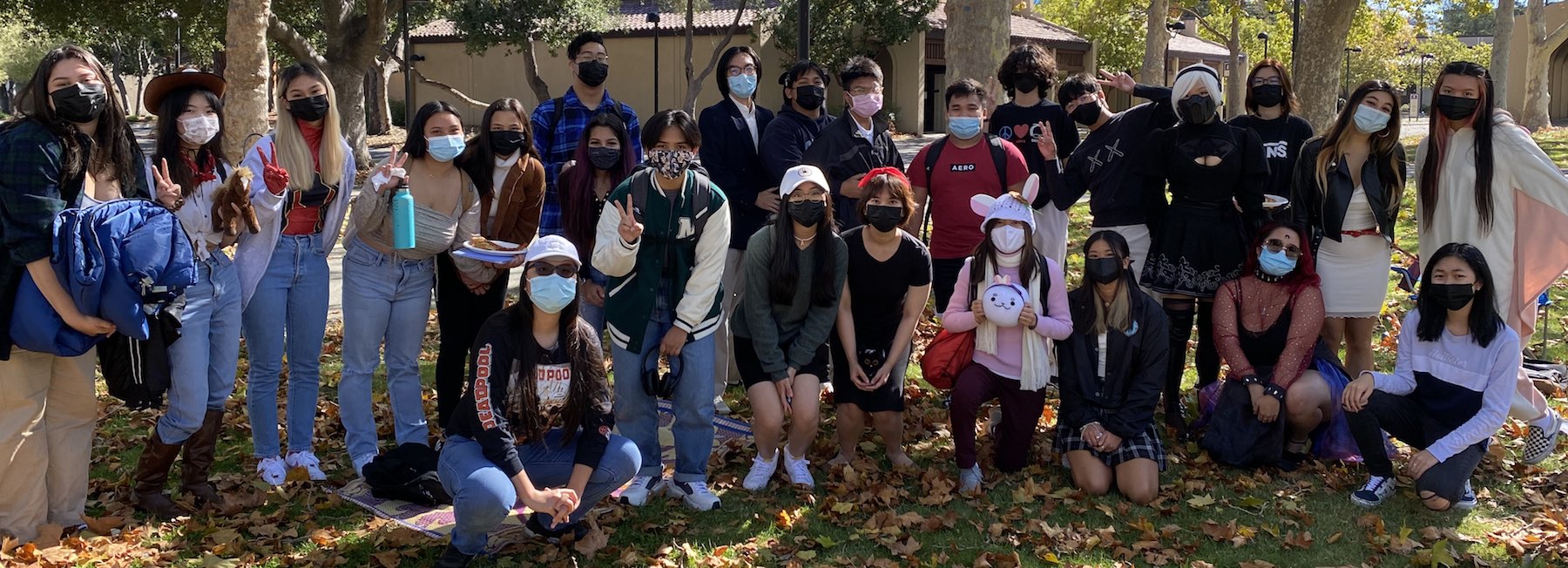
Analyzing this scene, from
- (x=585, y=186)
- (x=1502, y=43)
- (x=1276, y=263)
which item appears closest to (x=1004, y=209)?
(x=1276, y=263)

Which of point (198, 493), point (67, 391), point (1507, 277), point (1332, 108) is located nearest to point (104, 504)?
point (198, 493)

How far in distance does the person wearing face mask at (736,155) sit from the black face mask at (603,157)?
1073 millimetres

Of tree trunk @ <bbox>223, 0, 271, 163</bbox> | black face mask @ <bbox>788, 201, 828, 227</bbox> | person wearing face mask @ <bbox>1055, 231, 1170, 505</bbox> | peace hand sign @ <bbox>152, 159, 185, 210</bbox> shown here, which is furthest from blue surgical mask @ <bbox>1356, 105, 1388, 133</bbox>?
tree trunk @ <bbox>223, 0, 271, 163</bbox>

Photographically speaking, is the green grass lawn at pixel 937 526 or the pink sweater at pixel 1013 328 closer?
the green grass lawn at pixel 937 526

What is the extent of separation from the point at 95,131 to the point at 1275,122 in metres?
5.61

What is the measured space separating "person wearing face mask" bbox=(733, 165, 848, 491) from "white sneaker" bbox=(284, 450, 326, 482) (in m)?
1.99

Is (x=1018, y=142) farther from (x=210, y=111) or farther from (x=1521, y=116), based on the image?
(x=1521, y=116)

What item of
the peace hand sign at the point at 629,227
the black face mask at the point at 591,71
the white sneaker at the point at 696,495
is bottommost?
the white sneaker at the point at 696,495

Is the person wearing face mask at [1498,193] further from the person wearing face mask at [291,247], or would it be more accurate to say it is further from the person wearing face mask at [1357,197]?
the person wearing face mask at [291,247]

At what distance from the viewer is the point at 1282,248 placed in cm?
575

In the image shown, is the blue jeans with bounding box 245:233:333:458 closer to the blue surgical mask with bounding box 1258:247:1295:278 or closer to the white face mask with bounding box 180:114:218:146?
the white face mask with bounding box 180:114:218:146

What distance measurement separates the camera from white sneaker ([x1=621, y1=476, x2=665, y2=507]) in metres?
5.23

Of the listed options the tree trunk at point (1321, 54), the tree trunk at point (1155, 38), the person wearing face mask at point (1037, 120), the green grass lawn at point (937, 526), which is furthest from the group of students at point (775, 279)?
the tree trunk at point (1155, 38)

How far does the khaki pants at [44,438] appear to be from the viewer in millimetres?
4391
